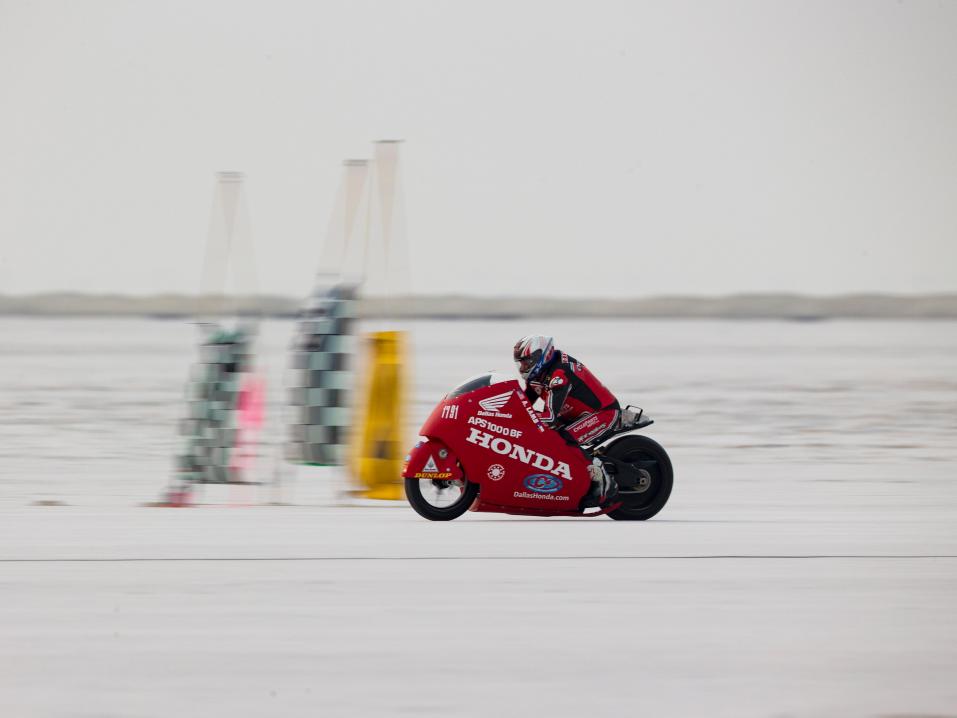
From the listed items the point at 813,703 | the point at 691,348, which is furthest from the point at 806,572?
the point at 691,348

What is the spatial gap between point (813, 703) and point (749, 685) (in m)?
0.32

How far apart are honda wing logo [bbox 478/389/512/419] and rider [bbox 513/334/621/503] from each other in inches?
11.9

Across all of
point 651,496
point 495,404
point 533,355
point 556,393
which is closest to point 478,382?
point 495,404

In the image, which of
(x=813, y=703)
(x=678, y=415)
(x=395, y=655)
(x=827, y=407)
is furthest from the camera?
(x=827, y=407)

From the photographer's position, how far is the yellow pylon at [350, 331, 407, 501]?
1169cm

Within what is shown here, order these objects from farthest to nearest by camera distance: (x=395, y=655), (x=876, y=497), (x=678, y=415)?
(x=678, y=415)
(x=876, y=497)
(x=395, y=655)

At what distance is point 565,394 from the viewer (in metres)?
10.3

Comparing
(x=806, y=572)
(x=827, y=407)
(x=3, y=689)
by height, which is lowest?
(x=3, y=689)

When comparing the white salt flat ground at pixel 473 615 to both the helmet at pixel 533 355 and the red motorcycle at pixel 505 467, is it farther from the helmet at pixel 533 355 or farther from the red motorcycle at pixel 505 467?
the helmet at pixel 533 355

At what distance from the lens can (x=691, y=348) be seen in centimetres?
4222

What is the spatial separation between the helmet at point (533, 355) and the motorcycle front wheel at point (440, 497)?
0.95 m

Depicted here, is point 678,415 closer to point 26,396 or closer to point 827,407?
point 827,407

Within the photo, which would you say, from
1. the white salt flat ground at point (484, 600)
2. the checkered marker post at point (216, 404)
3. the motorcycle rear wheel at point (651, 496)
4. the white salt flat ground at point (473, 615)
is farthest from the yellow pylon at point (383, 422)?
the motorcycle rear wheel at point (651, 496)

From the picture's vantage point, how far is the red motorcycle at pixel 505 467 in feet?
32.9
